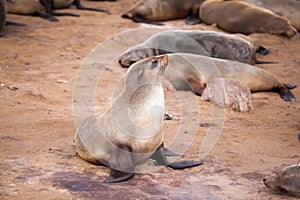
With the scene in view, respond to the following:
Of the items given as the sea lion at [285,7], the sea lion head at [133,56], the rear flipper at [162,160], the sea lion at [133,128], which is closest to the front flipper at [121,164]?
the sea lion at [133,128]

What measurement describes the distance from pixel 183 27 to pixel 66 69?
9.82ft

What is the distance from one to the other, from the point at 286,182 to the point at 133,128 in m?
0.98

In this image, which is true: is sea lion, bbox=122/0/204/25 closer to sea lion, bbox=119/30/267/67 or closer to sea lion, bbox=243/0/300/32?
sea lion, bbox=243/0/300/32

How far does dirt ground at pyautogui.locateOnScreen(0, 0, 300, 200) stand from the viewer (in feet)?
12.0

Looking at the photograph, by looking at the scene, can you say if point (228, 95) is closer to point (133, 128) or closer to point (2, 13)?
point (133, 128)

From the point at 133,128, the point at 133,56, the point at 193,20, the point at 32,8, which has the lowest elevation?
the point at 193,20

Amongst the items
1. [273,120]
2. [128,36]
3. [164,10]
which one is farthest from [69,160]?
[164,10]

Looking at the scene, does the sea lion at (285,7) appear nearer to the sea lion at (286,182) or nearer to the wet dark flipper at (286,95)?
the wet dark flipper at (286,95)

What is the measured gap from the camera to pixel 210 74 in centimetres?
647

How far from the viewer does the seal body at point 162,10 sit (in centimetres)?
970

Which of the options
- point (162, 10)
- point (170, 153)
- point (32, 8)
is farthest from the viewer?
point (162, 10)

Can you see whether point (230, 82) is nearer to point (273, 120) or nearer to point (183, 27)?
point (273, 120)

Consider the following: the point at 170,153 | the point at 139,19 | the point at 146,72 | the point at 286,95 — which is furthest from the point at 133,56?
the point at 146,72

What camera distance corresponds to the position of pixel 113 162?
154 inches
